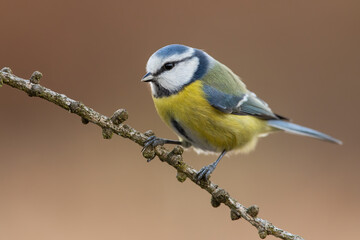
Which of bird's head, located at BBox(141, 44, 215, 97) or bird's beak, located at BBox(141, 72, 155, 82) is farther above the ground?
bird's head, located at BBox(141, 44, 215, 97)

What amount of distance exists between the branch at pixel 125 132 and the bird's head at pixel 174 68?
368mm

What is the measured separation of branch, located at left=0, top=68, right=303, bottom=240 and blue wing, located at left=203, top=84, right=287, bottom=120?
1.64ft

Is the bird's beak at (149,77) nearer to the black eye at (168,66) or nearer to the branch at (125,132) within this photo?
the black eye at (168,66)

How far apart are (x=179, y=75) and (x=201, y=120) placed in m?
0.11

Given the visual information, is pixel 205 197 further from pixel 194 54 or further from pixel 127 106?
pixel 194 54

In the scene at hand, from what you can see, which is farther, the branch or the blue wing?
the blue wing

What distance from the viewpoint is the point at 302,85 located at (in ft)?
6.33

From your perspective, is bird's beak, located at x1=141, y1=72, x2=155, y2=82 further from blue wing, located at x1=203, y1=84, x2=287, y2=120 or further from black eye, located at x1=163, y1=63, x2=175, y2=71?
blue wing, located at x1=203, y1=84, x2=287, y2=120

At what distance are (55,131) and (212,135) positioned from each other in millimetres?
851

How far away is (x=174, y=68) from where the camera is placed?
991 millimetres

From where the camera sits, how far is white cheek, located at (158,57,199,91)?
990mm

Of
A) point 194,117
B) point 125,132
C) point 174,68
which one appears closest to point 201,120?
point 194,117

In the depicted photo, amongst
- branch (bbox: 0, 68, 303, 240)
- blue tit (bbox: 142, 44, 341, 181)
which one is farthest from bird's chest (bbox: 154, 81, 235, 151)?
branch (bbox: 0, 68, 303, 240)

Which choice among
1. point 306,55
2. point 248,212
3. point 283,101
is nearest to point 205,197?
point 283,101
